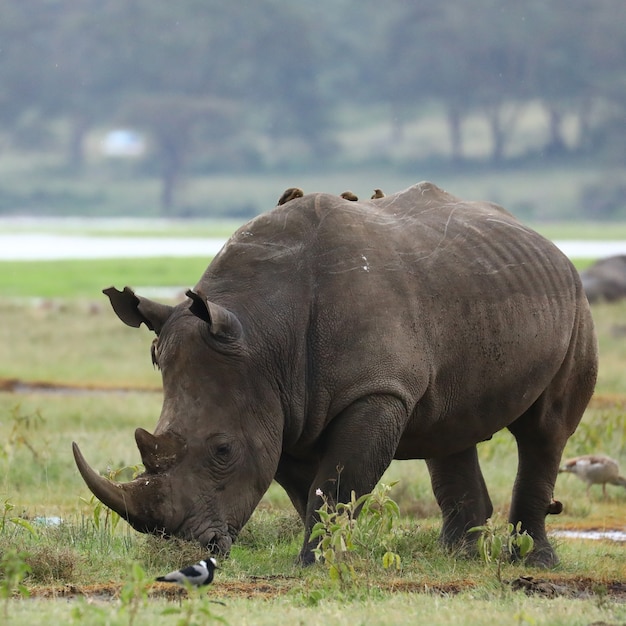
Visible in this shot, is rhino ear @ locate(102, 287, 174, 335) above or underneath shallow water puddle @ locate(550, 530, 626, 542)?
above

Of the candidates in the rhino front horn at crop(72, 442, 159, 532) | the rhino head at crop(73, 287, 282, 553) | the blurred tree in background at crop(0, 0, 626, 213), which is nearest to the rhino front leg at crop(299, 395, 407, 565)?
the rhino head at crop(73, 287, 282, 553)

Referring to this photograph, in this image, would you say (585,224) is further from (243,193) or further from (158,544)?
(158,544)

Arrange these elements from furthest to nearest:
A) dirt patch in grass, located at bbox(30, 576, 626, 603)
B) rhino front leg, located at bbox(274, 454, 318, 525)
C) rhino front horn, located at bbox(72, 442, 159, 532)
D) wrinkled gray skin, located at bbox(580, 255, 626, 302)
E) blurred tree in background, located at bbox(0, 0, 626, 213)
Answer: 1. blurred tree in background, located at bbox(0, 0, 626, 213)
2. wrinkled gray skin, located at bbox(580, 255, 626, 302)
3. rhino front leg, located at bbox(274, 454, 318, 525)
4. rhino front horn, located at bbox(72, 442, 159, 532)
5. dirt patch in grass, located at bbox(30, 576, 626, 603)

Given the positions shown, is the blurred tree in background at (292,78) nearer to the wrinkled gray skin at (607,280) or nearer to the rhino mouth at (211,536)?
the wrinkled gray skin at (607,280)

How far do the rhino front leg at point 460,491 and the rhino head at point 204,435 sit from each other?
71.0 inches

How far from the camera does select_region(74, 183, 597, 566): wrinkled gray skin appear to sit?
24.0ft

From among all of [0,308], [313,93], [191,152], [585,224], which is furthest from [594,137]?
[0,308]

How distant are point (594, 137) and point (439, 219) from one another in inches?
2995

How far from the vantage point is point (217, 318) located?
23.9 feet

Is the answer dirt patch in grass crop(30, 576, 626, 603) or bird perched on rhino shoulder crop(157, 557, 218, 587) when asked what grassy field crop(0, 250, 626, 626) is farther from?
bird perched on rhino shoulder crop(157, 557, 218, 587)

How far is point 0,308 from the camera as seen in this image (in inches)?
1117

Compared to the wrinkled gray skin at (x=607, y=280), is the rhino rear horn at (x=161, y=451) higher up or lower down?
lower down

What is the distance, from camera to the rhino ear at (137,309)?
7.55 meters

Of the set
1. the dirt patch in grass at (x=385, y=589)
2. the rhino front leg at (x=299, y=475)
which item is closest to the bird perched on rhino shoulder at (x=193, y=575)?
the dirt patch in grass at (x=385, y=589)
